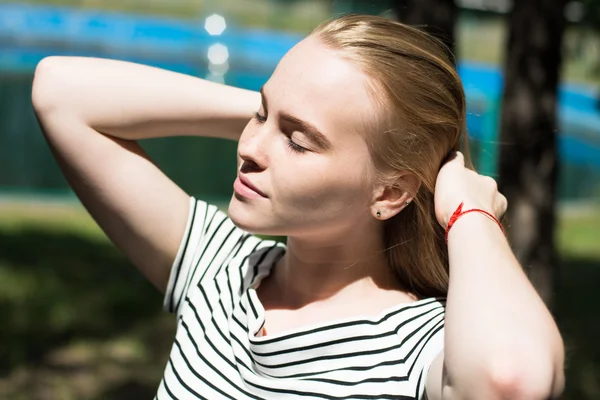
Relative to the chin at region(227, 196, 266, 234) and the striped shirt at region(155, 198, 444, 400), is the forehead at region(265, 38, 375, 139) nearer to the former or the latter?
the chin at region(227, 196, 266, 234)

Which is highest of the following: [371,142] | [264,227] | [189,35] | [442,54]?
[189,35]

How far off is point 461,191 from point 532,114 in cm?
173

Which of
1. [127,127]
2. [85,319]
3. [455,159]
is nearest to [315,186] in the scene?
[455,159]

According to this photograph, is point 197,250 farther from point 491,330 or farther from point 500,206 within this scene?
point 491,330

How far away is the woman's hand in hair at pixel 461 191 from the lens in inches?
62.2

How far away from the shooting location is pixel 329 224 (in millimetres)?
1648

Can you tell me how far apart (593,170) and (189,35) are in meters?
6.89

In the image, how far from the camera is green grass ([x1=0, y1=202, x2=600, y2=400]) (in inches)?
170

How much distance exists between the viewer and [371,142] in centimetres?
162

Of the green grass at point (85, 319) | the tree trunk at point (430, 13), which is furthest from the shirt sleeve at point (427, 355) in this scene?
the green grass at point (85, 319)

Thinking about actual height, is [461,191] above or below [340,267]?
above

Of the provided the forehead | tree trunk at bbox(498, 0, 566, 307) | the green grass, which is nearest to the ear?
the forehead

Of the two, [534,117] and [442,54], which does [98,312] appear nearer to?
[534,117]

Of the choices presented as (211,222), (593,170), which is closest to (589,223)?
(593,170)
